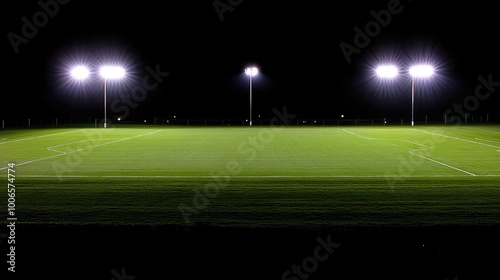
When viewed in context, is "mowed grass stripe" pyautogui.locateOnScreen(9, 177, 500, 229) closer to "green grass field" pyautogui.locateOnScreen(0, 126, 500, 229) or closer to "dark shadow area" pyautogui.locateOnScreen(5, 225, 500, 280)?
Result: "green grass field" pyautogui.locateOnScreen(0, 126, 500, 229)

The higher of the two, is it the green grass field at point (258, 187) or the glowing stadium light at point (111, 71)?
the glowing stadium light at point (111, 71)

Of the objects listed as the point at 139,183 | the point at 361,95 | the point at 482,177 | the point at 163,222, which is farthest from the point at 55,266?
the point at 361,95

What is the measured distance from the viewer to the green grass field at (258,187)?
12125mm

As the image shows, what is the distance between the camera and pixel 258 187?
16828 millimetres

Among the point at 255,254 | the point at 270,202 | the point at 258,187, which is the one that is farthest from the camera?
the point at 258,187

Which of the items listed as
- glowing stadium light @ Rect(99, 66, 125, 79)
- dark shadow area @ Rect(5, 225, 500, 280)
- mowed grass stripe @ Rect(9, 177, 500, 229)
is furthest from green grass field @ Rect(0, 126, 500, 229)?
glowing stadium light @ Rect(99, 66, 125, 79)

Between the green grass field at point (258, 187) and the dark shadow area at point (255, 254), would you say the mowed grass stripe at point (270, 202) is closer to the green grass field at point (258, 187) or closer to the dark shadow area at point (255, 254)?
the green grass field at point (258, 187)

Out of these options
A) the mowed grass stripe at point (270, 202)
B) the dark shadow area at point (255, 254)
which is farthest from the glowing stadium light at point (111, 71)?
the dark shadow area at point (255, 254)

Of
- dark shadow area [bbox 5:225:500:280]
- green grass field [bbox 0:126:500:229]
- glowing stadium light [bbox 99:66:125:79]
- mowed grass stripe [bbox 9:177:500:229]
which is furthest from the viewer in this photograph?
glowing stadium light [bbox 99:66:125:79]

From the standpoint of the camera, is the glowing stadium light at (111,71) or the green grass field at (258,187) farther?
the glowing stadium light at (111,71)

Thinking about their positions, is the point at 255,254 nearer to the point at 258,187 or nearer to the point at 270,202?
the point at 270,202

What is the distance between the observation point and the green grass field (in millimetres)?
12125

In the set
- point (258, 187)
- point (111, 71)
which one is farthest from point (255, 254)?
point (111, 71)

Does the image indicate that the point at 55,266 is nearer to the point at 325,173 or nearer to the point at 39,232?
the point at 39,232
